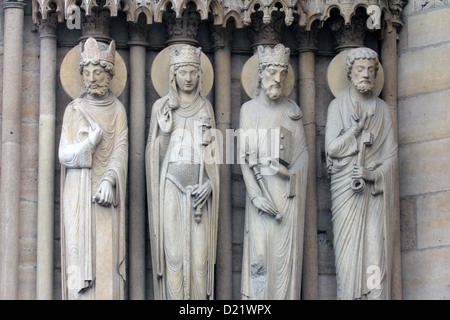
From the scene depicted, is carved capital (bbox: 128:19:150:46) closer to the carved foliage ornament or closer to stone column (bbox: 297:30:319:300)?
the carved foliage ornament

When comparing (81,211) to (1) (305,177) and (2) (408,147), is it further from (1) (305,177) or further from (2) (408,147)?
(2) (408,147)

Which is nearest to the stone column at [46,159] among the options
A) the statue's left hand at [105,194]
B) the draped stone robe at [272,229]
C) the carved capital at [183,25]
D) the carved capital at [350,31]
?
the statue's left hand at [105,194]

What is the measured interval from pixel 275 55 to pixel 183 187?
4.35 ft

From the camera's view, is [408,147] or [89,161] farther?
[408,147]

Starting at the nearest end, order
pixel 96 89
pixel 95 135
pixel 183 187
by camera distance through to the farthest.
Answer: pixel 95 135 → pixel 183 187 → pixel 96 89

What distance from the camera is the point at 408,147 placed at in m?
15.8

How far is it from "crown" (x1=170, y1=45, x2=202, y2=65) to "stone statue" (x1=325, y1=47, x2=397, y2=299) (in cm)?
121

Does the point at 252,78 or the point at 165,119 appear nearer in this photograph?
the point at 165,119

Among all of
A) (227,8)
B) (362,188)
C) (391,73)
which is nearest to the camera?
(362,188)

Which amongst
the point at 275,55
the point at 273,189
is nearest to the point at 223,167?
the point at 273,189

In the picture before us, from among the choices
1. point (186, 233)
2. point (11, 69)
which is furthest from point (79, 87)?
point (186, 233)

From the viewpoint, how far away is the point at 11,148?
15.1m

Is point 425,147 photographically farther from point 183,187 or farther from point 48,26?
point 48,26

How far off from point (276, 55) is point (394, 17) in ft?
4.22
